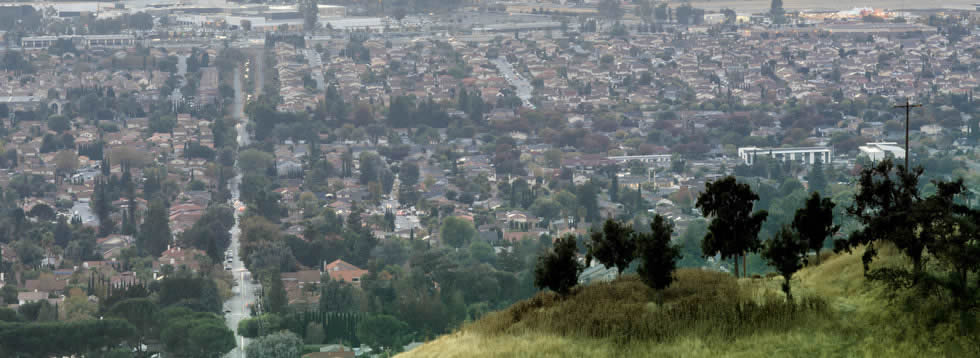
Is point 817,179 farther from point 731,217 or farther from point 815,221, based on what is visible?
point 815,221

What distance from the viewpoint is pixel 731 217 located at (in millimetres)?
12445

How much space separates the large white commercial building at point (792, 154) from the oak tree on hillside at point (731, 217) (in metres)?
39.4

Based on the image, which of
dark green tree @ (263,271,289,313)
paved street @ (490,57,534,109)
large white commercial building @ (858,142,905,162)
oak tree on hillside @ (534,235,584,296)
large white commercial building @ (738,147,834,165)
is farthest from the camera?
paved street @ (490,57,534,109)

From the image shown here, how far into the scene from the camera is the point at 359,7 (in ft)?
321

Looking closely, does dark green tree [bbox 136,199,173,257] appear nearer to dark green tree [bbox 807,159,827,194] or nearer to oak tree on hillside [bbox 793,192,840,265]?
dark green tree [bbox 807,159,827,194]

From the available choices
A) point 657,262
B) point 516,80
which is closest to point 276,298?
point 657,262

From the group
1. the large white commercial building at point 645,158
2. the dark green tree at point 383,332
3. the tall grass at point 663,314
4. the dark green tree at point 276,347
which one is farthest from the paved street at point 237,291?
the tall grass at point 663,314

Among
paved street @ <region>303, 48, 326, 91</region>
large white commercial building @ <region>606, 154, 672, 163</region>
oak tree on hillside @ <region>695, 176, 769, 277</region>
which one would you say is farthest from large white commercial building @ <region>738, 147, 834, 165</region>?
oak tree on hillside @ <region>695, 176, 769, 277</region>

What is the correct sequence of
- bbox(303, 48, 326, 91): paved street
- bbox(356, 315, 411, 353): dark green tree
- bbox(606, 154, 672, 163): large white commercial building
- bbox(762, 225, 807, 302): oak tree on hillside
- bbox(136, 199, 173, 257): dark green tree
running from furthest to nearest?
bbox(303, 48, 326, 91): paved street < bbox(606, 154, 672, 163): large white commercial building < bbox(136, 199, 173, 257): dark green tree < bbox(356, 315, 411, 353): dark green tree < bbox(762, 225, 807, 302): oak tree on hillside

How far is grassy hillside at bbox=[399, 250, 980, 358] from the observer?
960 cm

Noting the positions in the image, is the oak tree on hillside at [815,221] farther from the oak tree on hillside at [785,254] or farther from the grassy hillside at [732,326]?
the oak tree on hillside at [785,254]

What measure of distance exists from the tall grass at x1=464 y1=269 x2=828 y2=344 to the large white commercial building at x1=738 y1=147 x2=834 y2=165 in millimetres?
40568

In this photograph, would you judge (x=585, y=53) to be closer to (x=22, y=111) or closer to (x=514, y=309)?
(x=22, y=111)

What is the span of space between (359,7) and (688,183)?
54.8 metres
